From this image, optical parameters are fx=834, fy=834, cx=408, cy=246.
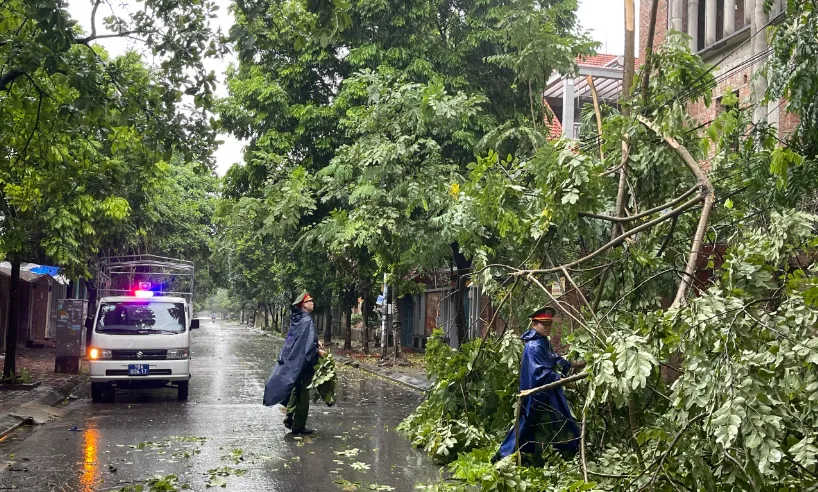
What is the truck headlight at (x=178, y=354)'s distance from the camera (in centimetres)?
1570

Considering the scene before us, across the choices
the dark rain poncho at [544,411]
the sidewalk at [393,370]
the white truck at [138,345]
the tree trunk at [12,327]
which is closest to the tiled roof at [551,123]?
the dark rain poncho at [544,411]

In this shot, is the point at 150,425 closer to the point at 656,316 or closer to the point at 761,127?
the point at 656,316

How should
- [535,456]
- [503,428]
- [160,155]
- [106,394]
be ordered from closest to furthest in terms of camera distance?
[535,456] < [503,428] < [160,155] < [106,394]

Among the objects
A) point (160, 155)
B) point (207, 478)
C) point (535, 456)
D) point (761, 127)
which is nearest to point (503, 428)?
point (535, 456)

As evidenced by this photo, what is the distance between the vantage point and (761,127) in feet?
32.1

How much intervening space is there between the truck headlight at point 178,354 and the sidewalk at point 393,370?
5.26 m

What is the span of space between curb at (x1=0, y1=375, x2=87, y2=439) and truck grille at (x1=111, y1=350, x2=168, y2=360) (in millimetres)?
1468

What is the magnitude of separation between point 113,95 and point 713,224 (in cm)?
788

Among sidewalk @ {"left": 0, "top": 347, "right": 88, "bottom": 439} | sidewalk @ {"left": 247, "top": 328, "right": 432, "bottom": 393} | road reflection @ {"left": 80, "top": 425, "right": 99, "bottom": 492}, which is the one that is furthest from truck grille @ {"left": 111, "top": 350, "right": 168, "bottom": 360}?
sidewalk @ {"left": 247, "top": 328, "right": 432, "bottom": 393}

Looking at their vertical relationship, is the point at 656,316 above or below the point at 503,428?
above

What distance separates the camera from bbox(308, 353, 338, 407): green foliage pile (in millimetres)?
11906

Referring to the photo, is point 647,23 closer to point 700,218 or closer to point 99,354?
point 700,218

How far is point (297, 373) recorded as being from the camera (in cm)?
1171

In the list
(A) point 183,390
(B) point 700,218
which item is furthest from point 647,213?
(A) point 183,390
